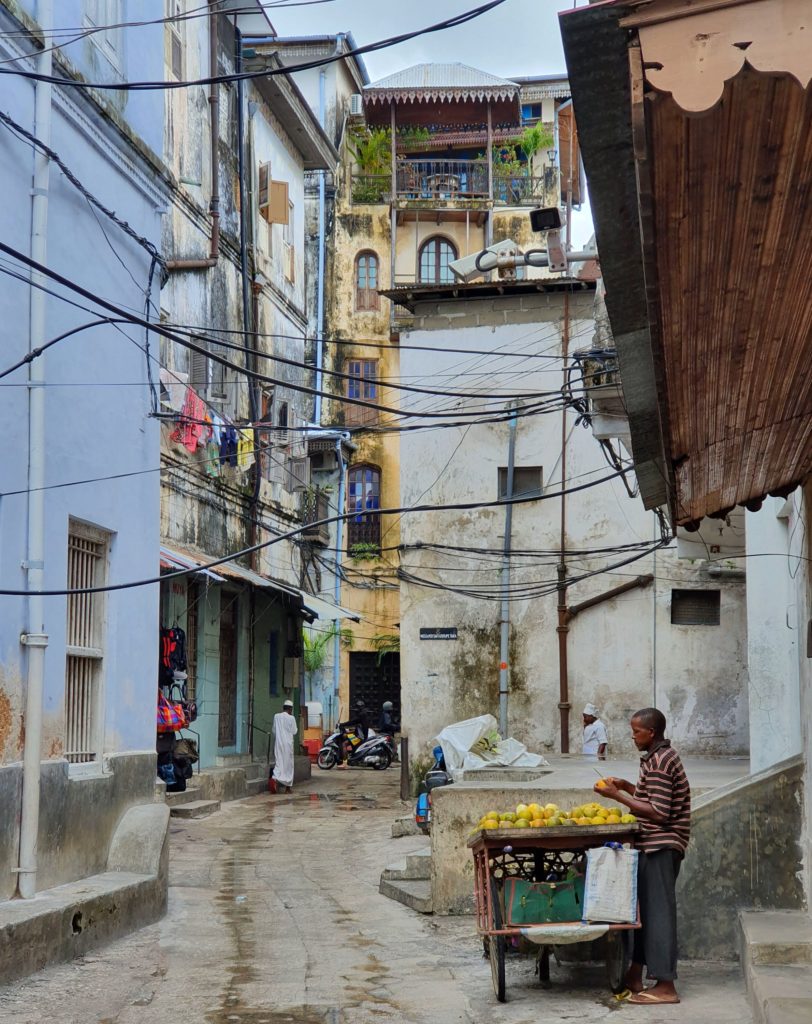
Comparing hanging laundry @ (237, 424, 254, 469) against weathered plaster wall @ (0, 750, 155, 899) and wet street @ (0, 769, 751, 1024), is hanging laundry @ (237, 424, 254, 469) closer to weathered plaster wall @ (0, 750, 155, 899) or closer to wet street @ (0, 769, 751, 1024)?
wet street @ (0, 769, 751, 1024)

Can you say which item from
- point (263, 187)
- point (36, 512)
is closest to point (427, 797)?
point (36, 512)

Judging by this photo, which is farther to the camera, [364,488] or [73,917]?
[364,488]

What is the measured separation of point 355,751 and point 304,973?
2327 cm

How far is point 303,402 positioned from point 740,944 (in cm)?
2581

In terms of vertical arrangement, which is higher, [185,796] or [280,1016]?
[280,1016]

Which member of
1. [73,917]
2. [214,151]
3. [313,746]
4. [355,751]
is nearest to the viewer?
[73,917]

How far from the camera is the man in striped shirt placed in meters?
7.25

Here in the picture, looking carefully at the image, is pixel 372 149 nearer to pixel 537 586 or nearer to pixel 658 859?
pixel 537 586

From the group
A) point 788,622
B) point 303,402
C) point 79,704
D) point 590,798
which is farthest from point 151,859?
point 303,402

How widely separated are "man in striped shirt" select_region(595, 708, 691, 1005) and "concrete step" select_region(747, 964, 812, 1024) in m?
0.48

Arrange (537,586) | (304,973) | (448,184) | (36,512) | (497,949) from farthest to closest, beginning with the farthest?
1. (448,184)
2. (537,586)
3. (36,512)
4. (304,973)
5. (497,949)

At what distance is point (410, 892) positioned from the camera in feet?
38.1

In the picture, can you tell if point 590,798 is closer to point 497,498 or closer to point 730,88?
point 730,88

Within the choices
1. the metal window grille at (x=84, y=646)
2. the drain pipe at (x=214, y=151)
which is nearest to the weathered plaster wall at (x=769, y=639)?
the metal window grille at (x=84, y=646)
